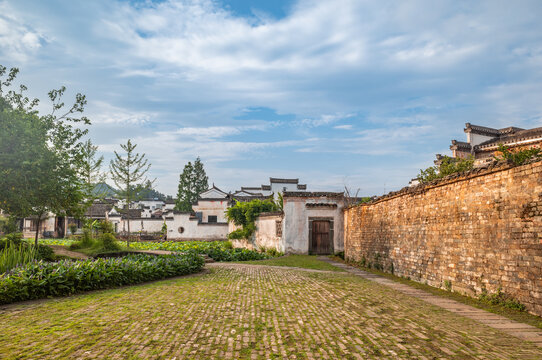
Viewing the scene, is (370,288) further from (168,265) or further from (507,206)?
(168,265)

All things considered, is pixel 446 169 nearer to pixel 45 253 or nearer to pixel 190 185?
pixel 45 253

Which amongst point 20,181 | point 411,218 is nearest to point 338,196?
point 411,218

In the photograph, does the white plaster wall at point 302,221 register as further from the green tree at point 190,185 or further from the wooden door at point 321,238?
the green tree at point 190,185

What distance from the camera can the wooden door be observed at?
843 inches

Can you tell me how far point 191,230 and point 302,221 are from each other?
18.1 metres

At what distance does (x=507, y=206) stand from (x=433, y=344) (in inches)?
142

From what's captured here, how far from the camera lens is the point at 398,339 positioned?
4809 millimetres

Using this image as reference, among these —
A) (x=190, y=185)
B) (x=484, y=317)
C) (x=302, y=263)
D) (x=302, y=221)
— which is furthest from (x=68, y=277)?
(x=190, y=185)

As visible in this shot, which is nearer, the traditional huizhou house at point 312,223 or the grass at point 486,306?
the grass at point 486,306

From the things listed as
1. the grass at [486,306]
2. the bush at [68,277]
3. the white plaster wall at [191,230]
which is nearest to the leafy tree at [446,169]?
the grass at [486,306]

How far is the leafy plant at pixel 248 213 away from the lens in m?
27.0

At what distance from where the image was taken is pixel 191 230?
36.5 meters

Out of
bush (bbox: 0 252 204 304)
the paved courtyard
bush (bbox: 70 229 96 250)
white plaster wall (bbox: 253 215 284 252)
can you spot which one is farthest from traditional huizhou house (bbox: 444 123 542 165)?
bush (bbox: 70 229 96 250)

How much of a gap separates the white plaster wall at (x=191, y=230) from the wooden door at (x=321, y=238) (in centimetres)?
1746
